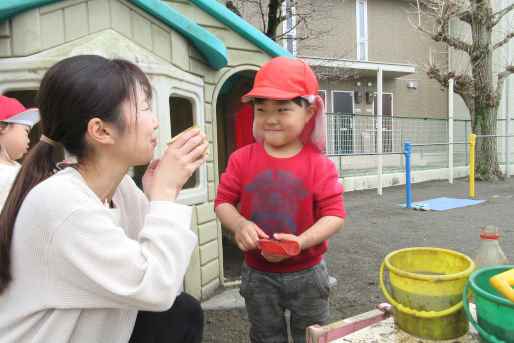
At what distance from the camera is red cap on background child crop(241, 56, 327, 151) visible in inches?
65.1

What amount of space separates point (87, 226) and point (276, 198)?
885 mm

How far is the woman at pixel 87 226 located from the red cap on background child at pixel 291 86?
1.71 feet

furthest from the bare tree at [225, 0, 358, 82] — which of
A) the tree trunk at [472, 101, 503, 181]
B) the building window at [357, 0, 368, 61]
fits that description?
the tree trunk at [472, 101, 503, 181]

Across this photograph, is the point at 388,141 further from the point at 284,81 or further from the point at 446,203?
the point at 284,81

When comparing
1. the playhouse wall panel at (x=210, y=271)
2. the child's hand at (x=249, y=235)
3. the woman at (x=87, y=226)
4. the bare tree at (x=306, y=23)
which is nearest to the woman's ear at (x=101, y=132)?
the woman at (x=87, y=226)

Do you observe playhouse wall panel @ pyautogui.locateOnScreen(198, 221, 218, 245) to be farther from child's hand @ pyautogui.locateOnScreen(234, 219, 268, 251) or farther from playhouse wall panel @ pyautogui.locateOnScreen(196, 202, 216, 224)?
child's hand @ pyautogui.locateOnScreen(234, 219, 268, 251)

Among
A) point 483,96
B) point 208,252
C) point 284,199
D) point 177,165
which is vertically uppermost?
point 483,96

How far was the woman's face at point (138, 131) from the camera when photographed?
4.14 feet

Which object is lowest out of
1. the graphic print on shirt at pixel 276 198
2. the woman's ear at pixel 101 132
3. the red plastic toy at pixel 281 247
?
the red plastic toy at pixel 281 247

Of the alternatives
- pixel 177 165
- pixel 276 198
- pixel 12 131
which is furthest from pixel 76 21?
pixel 276 198

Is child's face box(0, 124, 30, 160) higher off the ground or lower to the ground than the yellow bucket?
higher

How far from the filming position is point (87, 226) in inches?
41.1

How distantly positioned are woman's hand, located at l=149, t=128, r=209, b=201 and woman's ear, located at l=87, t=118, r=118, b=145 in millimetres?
184

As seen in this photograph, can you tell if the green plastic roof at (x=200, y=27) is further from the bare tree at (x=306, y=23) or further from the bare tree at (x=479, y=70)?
the bare tree at (x=479, y=70)
